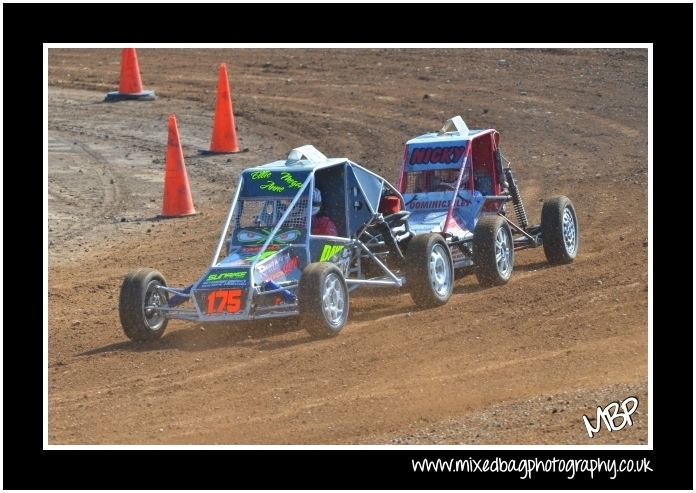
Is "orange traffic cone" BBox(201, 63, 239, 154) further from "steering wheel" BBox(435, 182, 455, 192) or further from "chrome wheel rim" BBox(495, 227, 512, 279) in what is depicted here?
"chrome wheel rim" BBox(495, 227, 512, 279)

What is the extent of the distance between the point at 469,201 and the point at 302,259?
277cm

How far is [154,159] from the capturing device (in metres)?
20.5

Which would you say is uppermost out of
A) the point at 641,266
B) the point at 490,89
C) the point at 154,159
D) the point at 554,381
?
the point at 490,89

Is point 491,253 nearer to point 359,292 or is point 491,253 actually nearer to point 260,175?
point 359,292

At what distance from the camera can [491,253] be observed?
12641 millimetres

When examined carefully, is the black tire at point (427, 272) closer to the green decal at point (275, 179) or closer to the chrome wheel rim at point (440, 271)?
the chrome wheel rim at point (440, 271)

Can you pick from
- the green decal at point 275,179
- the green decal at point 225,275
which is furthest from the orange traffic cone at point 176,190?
the green decal at point 225,275

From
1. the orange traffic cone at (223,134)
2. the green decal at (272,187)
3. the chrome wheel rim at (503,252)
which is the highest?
the orange traffic cone at (223,134)

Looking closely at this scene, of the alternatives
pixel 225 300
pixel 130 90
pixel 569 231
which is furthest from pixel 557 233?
pixel 130 90

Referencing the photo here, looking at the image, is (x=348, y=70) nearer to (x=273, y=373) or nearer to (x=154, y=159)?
(x=154, y=159)

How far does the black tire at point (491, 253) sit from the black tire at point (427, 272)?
1.54ft

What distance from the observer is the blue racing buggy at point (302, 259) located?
11172mm

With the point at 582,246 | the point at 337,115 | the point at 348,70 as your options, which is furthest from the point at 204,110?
the point at 582,246

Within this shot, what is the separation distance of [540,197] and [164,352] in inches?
312
